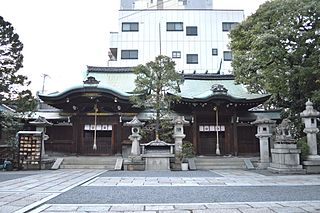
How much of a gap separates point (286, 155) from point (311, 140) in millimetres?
1789

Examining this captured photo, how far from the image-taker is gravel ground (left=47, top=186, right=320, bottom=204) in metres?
6.80

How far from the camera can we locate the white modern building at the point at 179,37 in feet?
127

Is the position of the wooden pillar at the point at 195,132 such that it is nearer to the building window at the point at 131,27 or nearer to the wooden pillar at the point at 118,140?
the wooden pillar at the point at 118,140

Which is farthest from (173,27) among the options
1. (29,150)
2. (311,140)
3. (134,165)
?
(311,140)

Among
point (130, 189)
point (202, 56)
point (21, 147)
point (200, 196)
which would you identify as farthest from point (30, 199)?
point (202, 56)

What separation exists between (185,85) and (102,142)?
9.46 meters

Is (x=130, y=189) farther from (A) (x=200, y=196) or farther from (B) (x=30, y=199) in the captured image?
(B) (x=30, y=199)

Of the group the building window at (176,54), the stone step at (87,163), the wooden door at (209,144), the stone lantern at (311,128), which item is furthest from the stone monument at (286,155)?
the building window at (176,54)

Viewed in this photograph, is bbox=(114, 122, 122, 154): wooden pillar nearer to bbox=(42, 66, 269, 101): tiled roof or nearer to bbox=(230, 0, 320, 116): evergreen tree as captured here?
bbox=(42, 66, 269, 101): tiled roof

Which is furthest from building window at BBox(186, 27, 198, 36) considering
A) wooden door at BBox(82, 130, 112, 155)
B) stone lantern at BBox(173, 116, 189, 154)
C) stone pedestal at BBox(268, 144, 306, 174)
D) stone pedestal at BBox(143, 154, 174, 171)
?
stone pedestal at BBox(268, 144, 306, 174)

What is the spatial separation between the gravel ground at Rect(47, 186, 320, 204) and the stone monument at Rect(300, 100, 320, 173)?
6.18 m

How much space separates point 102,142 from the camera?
21.2 meters

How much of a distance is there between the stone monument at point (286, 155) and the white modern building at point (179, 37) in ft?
80.8

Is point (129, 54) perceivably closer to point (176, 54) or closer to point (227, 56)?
point (176, 54)
